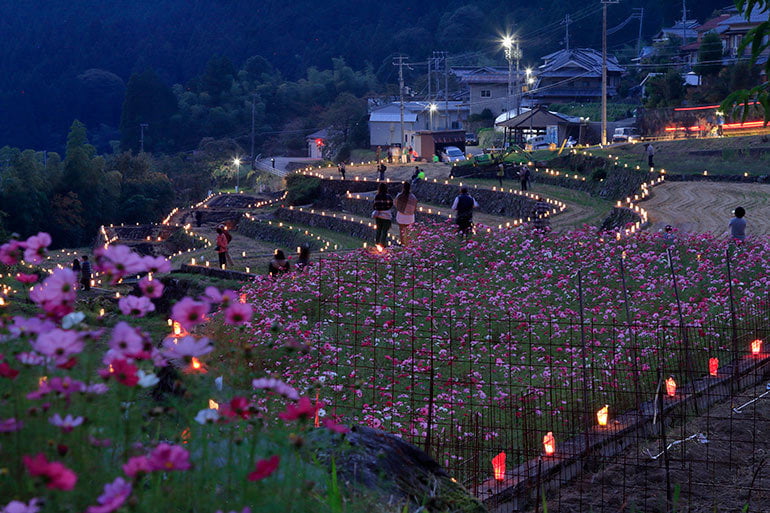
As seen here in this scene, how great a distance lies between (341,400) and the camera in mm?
9477

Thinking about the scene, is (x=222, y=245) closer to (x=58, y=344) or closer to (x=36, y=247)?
(x=36, y=247)

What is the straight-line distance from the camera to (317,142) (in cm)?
7569

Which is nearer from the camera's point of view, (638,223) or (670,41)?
(638,223)

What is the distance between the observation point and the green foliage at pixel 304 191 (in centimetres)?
4203

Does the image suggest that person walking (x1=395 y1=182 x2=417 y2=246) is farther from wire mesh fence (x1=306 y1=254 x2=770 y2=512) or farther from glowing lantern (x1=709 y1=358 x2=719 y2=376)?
glowing lantern (x1=709 y1=358 x2=719 y2=376)

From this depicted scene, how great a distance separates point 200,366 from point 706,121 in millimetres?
40779

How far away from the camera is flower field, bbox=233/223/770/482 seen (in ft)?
27.5

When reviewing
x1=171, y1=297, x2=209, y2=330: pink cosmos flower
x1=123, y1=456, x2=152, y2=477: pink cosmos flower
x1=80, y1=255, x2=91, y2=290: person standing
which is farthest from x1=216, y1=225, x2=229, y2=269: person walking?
x1=123, y1=456, x2=152, y2=477: pink cosmos flower

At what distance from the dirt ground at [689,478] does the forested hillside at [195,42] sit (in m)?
71.4

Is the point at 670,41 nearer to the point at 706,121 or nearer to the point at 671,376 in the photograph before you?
the point at 706,121

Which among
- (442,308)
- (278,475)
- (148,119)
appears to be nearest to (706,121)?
(442,308)

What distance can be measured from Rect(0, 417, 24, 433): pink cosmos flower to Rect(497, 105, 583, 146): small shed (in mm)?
46807

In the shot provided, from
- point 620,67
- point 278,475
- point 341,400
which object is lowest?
point 341,400

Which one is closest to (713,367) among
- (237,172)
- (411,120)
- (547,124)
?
(547,124)
